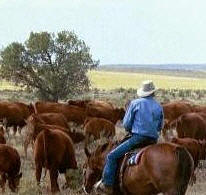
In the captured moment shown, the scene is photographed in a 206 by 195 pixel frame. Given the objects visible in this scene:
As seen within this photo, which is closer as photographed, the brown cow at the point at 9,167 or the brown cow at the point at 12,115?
the brown cow at the point at 9,167

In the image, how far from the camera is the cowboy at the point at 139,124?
9.95 metres

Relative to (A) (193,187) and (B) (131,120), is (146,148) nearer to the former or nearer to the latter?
(B) (131,120)

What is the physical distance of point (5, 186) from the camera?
13.7 metres

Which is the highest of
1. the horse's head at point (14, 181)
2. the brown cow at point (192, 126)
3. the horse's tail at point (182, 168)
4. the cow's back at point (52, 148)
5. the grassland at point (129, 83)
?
the horse's tail at point (182, 168)

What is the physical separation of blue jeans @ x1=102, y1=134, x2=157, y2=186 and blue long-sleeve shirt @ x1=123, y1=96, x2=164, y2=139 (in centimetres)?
11

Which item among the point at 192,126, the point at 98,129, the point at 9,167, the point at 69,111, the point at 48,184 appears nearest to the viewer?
the point at 9,167

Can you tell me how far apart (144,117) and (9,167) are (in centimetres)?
430

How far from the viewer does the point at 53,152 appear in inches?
511

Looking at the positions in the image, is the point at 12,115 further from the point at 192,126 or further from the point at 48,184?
the point at 48,184

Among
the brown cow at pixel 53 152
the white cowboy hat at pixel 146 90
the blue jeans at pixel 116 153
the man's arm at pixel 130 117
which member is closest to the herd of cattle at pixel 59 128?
the brown cow at pixel 53 152

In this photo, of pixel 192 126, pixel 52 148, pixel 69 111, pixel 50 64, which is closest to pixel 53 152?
pixel 52 148

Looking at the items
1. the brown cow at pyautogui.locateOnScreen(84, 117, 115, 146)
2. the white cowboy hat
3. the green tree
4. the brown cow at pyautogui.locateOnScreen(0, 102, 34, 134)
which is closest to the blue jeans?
the white cowboy hat

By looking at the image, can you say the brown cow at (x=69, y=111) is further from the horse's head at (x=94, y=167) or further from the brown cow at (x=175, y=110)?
the horse's head at (x=94, y=167)

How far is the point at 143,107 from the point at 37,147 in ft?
12.6
